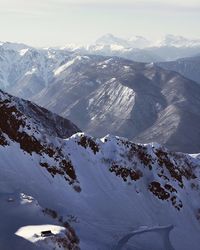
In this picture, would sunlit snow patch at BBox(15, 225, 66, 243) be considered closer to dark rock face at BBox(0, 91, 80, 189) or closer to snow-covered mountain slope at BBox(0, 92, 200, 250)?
snow-covered mountain slope at BBox(0, 92, 200, 250)

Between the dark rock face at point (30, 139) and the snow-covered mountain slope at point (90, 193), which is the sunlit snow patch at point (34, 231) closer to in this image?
the snow-covered mountain slope at point (90, 193)

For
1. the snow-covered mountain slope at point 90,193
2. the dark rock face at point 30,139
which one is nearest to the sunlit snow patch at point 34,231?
the snow-covered mountain slope at point 90,193

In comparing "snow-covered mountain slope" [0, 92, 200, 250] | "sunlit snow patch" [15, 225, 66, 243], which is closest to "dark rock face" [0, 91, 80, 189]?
"snow-covered mountain slope" [0, 92, 200, 250]

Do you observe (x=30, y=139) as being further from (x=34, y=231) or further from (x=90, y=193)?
(x=34, y=231)

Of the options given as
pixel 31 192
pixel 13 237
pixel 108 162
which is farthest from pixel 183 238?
pixel 13 237

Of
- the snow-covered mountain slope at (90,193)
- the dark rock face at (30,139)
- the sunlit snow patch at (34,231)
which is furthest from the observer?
the dark rock face at (30,139)

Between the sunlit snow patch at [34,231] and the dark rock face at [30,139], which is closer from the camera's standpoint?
the sunlit snow patch at [34,231]

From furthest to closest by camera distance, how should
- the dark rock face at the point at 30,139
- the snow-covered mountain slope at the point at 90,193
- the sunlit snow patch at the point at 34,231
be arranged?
the dark rock face at the point at 30,139
the snow-covered mountain slope at the point at 90,193
the sunlit snow patch at the point at 34,231

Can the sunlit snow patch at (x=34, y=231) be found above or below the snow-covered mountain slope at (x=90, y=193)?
above

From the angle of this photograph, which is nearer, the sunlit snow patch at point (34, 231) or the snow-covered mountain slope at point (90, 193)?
the sunlit snow patch at point (34, 231)
